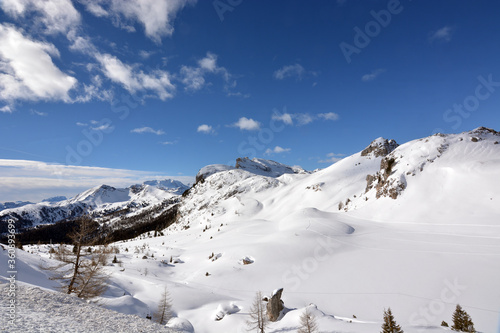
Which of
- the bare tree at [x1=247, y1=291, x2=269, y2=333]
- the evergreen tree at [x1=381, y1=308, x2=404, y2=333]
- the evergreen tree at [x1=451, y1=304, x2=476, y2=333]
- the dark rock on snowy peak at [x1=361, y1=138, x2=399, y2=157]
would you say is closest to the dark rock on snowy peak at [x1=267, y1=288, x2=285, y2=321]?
the bare tree at [x1=247, y1=291, x2=269, y2=333]

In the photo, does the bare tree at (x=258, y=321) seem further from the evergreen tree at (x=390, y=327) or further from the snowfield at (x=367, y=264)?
the evergreen tree at (x=390, y=327)

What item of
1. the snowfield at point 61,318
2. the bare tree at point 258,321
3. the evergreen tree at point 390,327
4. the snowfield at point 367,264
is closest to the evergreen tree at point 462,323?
the snowfield at point 367,264

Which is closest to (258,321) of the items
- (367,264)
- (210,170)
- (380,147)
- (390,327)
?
(390,327)

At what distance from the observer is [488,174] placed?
29875 millimetres

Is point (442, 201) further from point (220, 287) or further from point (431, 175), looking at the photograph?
point (220, 287)

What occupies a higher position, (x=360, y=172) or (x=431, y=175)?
(x=360, y=172)

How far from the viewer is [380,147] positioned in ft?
248

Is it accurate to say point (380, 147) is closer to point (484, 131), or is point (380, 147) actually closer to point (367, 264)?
point (484, 131)

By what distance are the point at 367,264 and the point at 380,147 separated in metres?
66.5

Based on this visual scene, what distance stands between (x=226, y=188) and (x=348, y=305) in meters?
79.2

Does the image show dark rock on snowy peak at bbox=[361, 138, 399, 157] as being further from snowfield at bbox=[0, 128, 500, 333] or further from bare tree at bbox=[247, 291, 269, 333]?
bare tree at bbox=[247, 291, 269, 333]

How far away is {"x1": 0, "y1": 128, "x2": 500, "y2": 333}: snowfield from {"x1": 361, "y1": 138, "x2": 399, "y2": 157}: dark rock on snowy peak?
30.2 metres

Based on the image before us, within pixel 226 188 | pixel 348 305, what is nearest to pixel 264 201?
pixel 226 188

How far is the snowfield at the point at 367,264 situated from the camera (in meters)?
14.0
